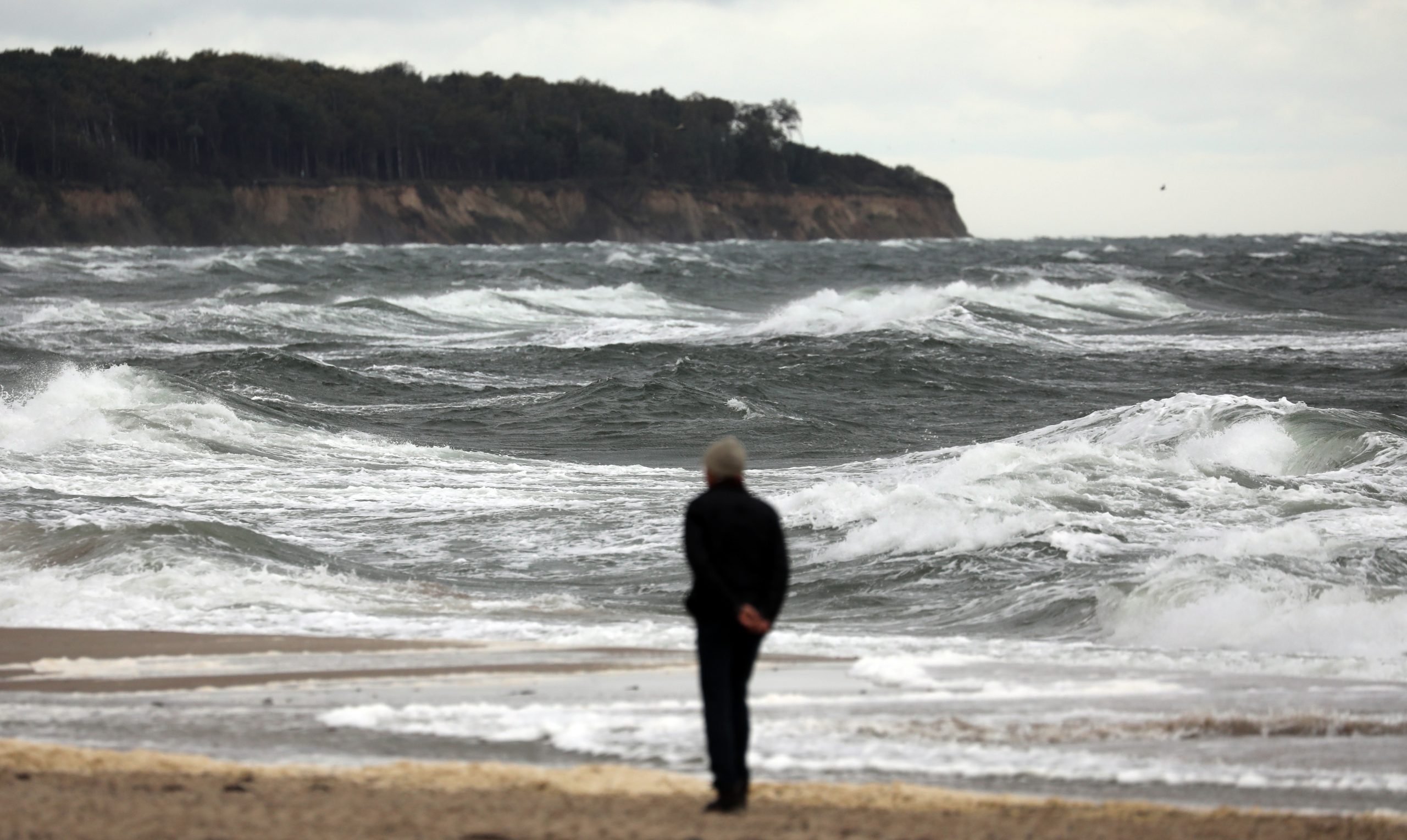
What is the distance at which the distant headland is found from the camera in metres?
113

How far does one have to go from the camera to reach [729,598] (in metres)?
4.99

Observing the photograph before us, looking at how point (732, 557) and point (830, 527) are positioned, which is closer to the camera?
point (732, 557)

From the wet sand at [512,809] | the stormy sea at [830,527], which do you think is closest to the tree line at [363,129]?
the stormy sea at [830,527]

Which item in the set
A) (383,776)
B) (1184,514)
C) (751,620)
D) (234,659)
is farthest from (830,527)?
(751,620)

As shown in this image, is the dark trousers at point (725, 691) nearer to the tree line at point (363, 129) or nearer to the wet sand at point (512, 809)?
the wet sand at point (512, 809)

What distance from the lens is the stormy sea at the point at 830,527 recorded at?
6.25 m

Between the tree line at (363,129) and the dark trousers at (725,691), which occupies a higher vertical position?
the tree line at (363,129)

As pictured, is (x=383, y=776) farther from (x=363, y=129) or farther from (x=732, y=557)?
(x=363, y=129)

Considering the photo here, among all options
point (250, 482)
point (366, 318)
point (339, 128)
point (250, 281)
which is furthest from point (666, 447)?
point (339, 128)

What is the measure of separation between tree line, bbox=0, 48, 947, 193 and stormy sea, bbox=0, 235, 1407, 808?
3774 inches

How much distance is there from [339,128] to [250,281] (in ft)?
280

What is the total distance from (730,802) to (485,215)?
132567 mm

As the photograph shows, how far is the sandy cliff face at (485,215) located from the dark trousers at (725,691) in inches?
4235

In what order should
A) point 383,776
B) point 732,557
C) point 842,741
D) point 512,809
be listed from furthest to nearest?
point 842,741
point 383,776
point 732,557
point 512,809
